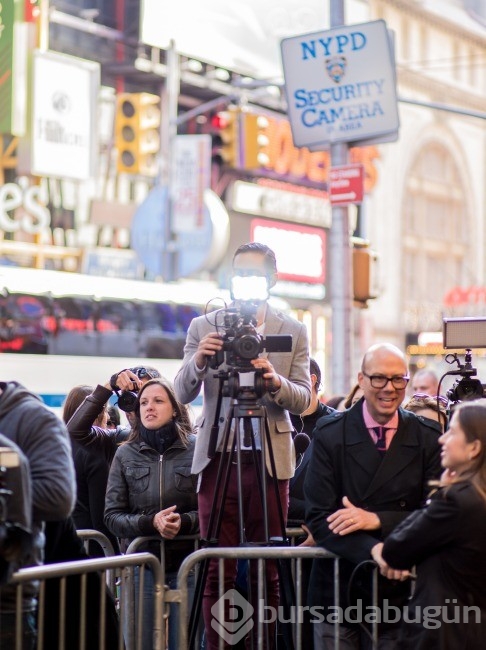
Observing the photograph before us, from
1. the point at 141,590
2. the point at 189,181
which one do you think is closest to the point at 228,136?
the point at 189,181

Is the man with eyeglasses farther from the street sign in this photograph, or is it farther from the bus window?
the street sign

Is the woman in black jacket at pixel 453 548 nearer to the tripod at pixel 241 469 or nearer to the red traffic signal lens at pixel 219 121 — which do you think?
the tripod at pixel 241 469

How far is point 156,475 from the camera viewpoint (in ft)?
25.5

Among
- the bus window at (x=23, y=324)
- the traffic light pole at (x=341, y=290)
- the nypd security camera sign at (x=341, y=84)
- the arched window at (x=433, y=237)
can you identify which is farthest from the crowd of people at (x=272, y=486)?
the arched window at (x=433, y=237)

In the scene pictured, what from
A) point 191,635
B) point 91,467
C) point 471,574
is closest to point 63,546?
point 191,635

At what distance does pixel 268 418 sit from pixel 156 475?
1.01 metres

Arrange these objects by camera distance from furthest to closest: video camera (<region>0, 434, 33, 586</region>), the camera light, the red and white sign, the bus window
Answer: the bus window
the red and white sign
the camera light
video camera (<region>0, 434, 33, 586</region>)

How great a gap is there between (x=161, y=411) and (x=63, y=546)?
6.83ft

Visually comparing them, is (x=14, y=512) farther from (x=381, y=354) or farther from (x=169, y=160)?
(x=169, y=160)

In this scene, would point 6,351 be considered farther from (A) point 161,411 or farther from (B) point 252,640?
(B) point 252,640

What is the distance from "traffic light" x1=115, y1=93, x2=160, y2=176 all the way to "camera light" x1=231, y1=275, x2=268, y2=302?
2701 cm

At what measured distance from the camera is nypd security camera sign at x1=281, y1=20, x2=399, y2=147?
507 inches

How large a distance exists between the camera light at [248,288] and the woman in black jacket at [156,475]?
4.53ft
